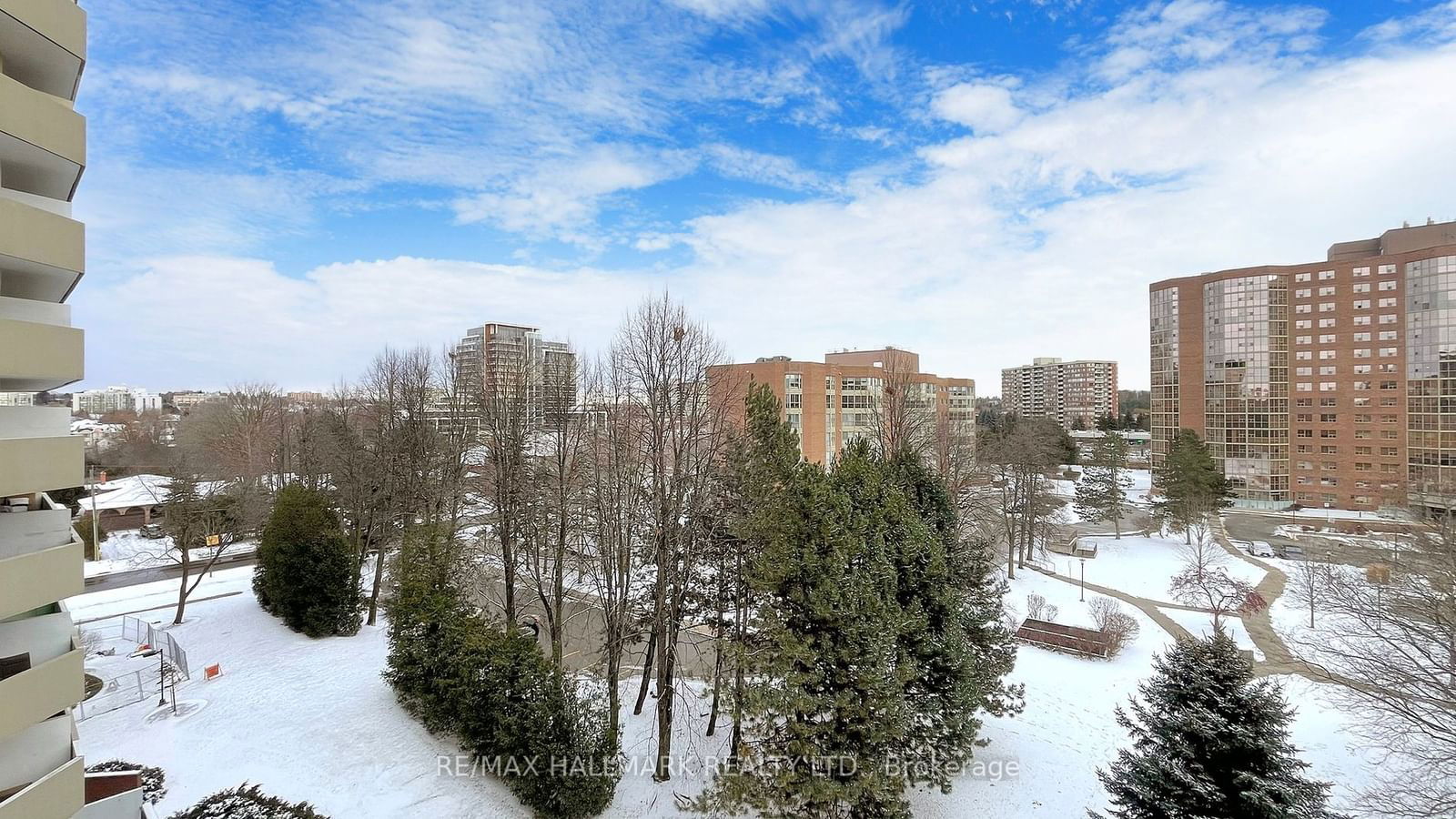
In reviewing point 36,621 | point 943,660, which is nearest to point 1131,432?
point 943,660

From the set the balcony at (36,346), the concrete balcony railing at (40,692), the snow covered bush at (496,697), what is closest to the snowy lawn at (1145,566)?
the snow covered bush at (496,697)

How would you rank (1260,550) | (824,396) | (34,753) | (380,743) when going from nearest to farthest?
(34,753) < (380,743) < (1260,550) < (824,396)

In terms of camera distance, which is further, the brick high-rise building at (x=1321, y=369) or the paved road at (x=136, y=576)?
the brick high-rise building at (x=1321, y=369)

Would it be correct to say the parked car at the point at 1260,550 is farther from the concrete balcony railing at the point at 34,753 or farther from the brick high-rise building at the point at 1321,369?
the concrete balcony railing at the point at 34,753

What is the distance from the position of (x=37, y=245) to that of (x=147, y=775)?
9.64m

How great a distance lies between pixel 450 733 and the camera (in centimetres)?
1197

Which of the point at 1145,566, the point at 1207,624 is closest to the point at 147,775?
the point at 1207,624

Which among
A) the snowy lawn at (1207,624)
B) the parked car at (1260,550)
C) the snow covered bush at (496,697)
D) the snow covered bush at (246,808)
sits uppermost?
the snow covered bush at (496,697)

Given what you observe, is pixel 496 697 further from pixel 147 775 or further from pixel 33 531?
pixel 33 531

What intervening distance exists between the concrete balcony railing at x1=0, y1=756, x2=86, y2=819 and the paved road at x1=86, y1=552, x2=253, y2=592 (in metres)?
25.5

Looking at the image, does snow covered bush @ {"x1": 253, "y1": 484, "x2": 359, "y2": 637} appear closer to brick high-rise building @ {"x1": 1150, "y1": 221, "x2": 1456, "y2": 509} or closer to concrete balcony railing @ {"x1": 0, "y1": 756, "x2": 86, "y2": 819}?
concrete balcony railing @ {"x1": 0, "y1": 756, "x2": 86, "y2": 819}

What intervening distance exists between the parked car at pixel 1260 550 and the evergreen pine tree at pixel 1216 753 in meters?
32.0

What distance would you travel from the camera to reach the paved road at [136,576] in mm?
23578

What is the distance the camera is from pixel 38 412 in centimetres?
553
